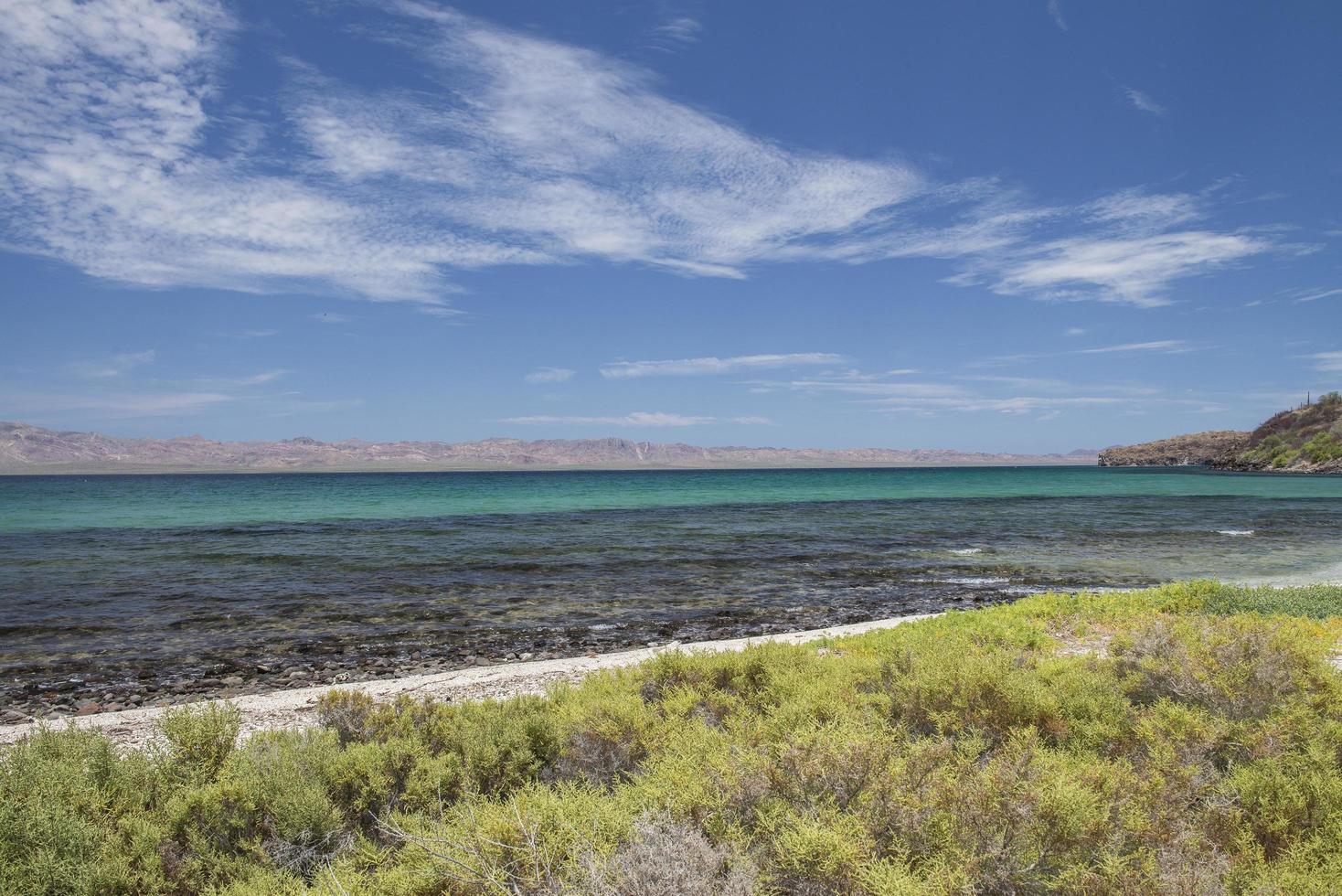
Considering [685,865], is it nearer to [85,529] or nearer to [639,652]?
[639,652]

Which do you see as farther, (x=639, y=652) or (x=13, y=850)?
(x=639, y=652)

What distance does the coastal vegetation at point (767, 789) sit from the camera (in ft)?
12.0

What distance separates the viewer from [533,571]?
977 inches

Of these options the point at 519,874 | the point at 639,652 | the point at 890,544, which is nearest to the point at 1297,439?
the point at 890,544

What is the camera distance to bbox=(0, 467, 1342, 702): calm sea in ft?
51.6

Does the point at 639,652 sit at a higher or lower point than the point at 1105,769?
lower

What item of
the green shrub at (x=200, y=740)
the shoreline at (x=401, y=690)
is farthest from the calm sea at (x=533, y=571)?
the green shrub at (x=200, y=740)

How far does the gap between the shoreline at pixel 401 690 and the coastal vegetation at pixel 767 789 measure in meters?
2.36

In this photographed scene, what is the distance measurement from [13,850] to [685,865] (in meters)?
4.14

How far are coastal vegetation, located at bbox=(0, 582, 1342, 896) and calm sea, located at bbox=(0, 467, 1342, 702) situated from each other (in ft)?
29.5

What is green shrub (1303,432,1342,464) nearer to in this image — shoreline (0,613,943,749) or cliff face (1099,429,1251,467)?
cliff face (1099,429,1251,467)

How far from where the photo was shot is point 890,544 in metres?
32.0

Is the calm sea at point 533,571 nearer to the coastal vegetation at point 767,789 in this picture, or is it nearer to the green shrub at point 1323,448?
the coastal vegetation at point 767,789

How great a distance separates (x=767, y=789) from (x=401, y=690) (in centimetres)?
844
